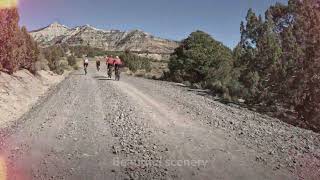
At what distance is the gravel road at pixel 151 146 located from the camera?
9.00m

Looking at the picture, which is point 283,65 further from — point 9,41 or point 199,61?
point 199,61

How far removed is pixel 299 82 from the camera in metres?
22.6

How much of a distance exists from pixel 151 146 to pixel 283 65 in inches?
610

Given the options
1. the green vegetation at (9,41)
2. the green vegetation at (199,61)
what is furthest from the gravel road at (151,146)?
the green vegetation at (199,61)

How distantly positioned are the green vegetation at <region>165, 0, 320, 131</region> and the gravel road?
6.55m

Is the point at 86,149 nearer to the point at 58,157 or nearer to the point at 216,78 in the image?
the point at 58,157

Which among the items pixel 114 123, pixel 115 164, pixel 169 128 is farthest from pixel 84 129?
pixel 115 164

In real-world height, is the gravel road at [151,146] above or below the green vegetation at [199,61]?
below

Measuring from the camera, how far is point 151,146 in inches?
429

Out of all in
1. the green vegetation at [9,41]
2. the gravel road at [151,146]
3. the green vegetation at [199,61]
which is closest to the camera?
the gravel road at [151,146]

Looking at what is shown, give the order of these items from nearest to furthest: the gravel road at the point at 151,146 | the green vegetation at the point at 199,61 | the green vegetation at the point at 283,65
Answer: the gravel road at the point at 151,146, the green vegetation at the point at 283,65, the green vegetation at the point at 199,61

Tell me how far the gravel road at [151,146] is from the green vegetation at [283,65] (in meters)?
6.55

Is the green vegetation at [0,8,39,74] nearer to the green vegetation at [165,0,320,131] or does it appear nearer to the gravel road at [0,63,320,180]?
the gravel road at [0,63,320,180]

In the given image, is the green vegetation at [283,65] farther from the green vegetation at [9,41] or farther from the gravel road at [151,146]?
the green vegetation at [9,41]
